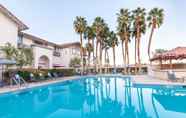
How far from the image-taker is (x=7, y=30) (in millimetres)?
21969

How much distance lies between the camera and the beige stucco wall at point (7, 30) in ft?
69.3

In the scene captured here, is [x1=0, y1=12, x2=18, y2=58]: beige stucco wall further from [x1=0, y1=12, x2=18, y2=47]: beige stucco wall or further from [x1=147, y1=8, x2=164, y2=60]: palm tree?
[x1=147, y1=8, x2=164, y2=60]: palm tree

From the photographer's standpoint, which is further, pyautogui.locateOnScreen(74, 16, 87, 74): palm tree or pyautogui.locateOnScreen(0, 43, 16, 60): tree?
pyautogui.locateOnScreen(74, 16, 87, 74): palm tree

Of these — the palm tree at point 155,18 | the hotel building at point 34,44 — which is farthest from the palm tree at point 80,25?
the palm tree at point 155,18

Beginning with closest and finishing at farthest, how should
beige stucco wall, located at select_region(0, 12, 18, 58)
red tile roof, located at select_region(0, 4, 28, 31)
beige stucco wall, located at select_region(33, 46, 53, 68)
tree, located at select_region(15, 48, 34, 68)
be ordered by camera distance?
tree, located at select_region(15, 48, 34, 68)
red tile roof, located at select_region(0, 4, 28, 31)
beige stucco wall, located at select_region(0, 12, 18, 58)
beige stucco wall, located at select_region(33, 46, 53, 68)

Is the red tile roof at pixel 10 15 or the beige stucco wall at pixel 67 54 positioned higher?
the red tile roof at pixel 10 15

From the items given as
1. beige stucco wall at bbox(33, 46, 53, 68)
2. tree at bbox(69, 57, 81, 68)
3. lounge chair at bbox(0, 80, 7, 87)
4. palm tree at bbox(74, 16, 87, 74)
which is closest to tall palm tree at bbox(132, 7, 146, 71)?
palm tree at bbox(74, 16, 87, 74)

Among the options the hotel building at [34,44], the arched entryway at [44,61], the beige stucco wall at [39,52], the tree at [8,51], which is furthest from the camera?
the arched entryway at [44,61]

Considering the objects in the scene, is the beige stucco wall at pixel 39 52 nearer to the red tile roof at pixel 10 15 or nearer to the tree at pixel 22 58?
the tree at pixel 22 58

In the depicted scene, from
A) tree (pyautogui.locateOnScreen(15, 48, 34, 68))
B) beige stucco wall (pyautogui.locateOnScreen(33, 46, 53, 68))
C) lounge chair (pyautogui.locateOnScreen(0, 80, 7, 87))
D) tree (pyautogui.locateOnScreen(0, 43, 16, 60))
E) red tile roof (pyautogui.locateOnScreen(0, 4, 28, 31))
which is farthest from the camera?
beige stucco wall (pyautogui.locateOnScreen(33, 46, 53, 68))

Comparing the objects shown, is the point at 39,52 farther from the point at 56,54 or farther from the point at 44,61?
the point at 56,54

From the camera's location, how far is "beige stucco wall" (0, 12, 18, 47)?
2111 centimetres

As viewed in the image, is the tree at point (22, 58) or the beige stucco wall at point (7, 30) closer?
the tree at point (22, 58)

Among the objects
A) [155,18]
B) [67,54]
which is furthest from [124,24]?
[67,54]
